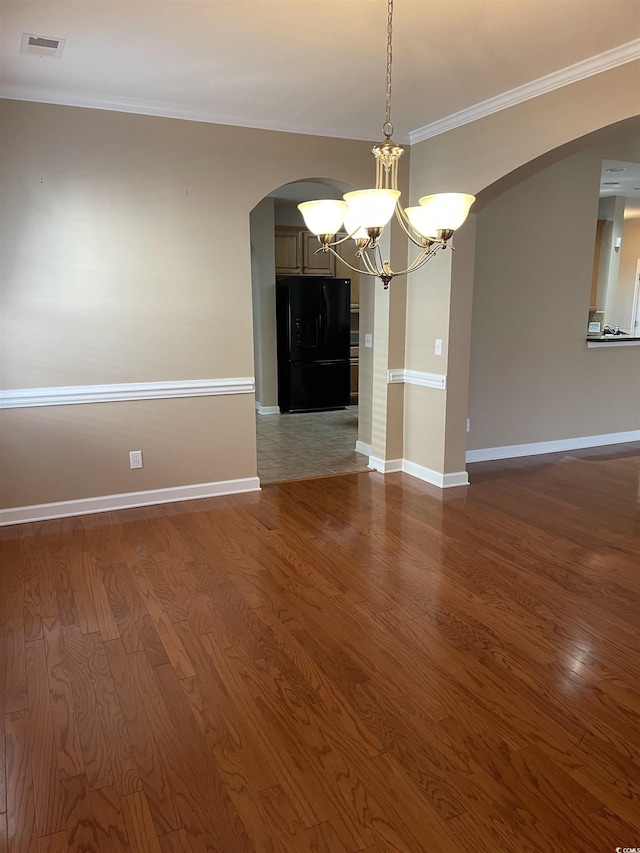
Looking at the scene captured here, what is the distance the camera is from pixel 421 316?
4.83 m

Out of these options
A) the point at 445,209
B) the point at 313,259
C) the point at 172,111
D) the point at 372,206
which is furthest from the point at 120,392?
the point at 313,259

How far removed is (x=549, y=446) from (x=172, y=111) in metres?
4.33

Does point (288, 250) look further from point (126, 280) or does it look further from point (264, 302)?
point (126, 280)

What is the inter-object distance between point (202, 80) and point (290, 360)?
4.48 metres

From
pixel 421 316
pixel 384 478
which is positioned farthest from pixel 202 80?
pixel 384 478

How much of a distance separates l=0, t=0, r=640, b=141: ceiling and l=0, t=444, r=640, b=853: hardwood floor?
8.73ft

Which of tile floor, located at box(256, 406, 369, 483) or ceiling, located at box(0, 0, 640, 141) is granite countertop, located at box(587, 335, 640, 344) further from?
ceiling, located at box(0, 0, 640, 141)

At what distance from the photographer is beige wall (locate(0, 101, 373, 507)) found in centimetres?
380

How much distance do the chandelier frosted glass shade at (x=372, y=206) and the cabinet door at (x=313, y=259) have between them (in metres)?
5.83

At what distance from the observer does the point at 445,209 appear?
2.26m

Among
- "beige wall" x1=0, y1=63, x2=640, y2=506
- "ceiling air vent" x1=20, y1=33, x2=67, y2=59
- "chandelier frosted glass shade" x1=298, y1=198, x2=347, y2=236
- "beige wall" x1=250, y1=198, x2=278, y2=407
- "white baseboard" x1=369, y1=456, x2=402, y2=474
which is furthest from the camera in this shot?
"beige wall" x1=250, y1=198, x2=278, y2=407

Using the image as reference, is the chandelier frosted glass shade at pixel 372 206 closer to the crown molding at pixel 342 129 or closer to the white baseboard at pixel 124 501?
the crown molding at pixel 342 129

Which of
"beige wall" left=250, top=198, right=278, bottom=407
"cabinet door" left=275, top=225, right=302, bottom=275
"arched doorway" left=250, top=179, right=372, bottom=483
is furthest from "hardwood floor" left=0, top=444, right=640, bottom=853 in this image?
"cabinet door" left=275, top=225, right=302, bottom=275

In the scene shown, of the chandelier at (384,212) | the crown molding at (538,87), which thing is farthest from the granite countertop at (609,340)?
the chandelier at (384,212)
